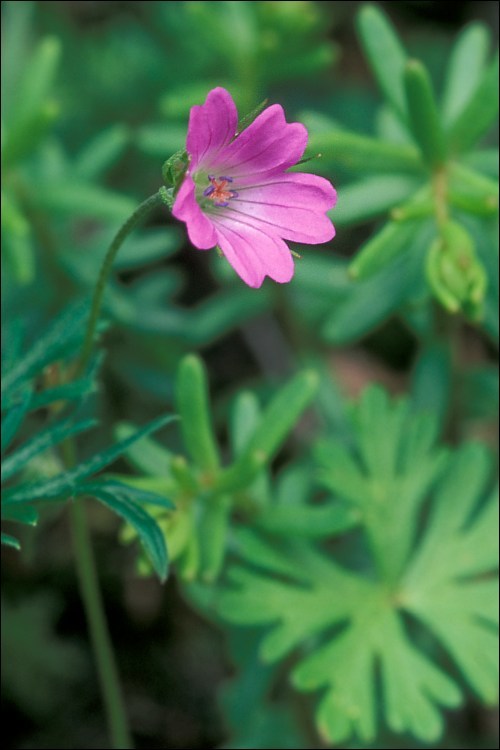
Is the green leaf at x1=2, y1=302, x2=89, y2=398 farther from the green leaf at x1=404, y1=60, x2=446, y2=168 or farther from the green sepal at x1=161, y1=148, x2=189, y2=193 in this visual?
the green leaf at x1=404, y1=60, x2=446, y2=168

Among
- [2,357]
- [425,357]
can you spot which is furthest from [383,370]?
[2,357]

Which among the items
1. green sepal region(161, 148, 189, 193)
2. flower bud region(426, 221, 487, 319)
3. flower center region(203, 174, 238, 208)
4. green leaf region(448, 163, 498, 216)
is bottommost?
green sepal region(161, 148, 189, 193)

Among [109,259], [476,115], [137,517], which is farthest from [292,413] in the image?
[476,115]

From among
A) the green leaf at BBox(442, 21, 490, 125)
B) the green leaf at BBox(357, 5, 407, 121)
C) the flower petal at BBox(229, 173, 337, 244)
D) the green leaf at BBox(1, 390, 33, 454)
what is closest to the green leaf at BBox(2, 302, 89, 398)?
the green leaf at BBox(1, 390, 33, 454)

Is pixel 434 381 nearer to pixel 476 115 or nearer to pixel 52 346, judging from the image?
pixel 476 115

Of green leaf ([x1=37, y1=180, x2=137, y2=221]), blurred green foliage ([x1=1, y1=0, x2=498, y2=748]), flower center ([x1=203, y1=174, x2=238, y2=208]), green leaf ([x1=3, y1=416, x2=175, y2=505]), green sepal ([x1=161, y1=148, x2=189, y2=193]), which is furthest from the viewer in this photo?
green leaf ([x1=37, y1=180, x2=137, y2=221])

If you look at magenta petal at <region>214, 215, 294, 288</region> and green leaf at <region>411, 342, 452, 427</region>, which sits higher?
green leaf at <region>411, 342, 452, 427</region>
